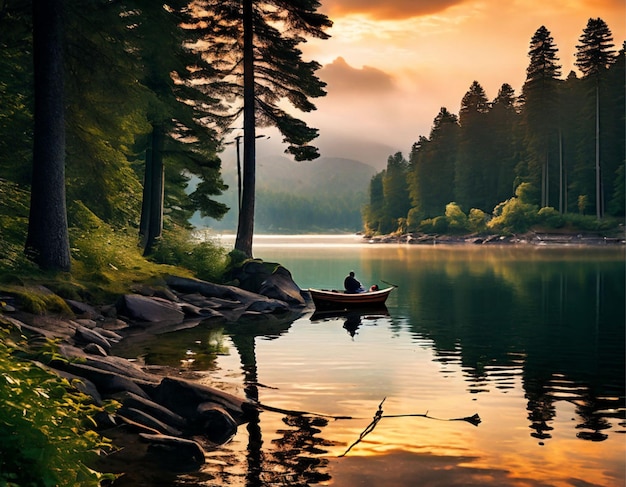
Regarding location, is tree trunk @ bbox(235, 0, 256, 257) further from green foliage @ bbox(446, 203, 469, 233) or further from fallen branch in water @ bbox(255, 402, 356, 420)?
green foliage @ bbox(446, 203, 469, 233)

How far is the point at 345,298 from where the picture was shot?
26844 millimetres

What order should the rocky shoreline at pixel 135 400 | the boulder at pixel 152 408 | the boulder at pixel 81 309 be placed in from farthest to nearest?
the boulder at pixel 81 309, the boulder at pixel 152 408, the rocky shoreline at pixel 135 400

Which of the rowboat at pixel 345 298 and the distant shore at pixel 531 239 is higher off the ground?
the distant shore at pixel 531 239

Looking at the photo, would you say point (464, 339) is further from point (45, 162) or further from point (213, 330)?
point (45, 162)

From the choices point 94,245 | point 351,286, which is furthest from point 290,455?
point 351,286

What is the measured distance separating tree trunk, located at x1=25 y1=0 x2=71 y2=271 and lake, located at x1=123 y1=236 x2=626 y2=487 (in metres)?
4.79

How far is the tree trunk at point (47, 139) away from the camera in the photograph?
18.8m

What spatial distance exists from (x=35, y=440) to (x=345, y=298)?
2210 centimetres

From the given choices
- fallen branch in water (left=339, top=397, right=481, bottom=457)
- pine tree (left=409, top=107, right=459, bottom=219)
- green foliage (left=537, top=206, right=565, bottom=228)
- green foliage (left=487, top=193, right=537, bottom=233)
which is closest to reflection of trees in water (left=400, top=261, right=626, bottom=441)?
fallen branch in water (left=339, top=397, right=481, bottom=457)

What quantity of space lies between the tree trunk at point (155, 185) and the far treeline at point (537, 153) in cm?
6586

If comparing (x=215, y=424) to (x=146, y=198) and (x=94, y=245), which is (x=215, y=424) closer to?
(x=94, y=245)

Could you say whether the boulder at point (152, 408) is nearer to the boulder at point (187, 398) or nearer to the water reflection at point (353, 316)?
the boulder at point (187, 398)

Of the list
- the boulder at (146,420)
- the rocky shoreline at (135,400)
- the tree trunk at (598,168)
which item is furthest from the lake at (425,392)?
the tree trunk at (598,168)

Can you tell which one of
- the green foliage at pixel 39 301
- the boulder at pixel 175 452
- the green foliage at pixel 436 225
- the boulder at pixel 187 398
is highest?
the green foliage at pixel 436 225
